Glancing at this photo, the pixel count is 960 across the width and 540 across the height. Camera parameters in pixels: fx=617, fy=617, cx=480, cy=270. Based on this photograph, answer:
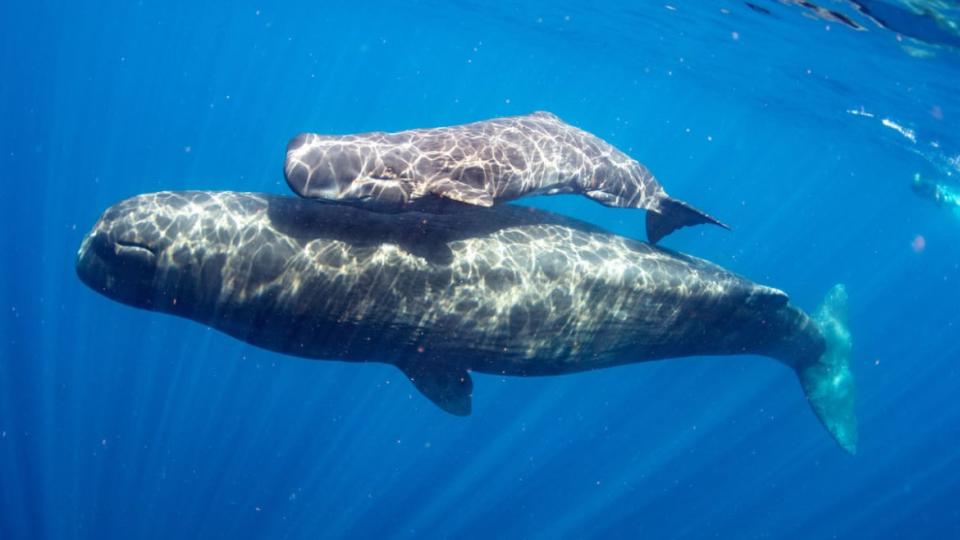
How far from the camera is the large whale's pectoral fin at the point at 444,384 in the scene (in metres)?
9.58

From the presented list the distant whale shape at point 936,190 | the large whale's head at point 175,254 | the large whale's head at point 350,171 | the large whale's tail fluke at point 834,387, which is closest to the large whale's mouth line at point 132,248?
the large whale's head at point 175,254

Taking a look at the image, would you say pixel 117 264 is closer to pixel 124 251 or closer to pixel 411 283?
pixel 124 251

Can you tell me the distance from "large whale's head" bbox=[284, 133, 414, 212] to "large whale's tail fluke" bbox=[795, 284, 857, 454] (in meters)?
11.4

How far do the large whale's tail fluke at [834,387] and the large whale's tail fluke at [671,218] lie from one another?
683 cm

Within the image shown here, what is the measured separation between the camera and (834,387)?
1473cm

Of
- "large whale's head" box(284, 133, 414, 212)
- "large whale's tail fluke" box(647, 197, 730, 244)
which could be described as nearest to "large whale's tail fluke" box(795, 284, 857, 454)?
"large whale's tail fluke" box(647, 197, 730, 244)

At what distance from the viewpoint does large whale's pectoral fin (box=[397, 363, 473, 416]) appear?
9578mm

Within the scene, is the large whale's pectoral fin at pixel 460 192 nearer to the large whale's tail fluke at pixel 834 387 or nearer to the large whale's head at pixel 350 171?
the large whale's head at pixel 350 171

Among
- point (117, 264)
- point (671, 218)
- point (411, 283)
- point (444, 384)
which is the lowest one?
point (444, 384)

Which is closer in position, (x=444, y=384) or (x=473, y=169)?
(x=473, y=169)

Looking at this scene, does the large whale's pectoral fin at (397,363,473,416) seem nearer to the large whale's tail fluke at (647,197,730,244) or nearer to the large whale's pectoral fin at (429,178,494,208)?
the large whale's pectoral fin at (429,178,494,208)

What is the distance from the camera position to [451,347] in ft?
29.4

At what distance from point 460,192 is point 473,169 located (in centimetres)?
73

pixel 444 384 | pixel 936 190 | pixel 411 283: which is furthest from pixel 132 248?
pixel 936 190
